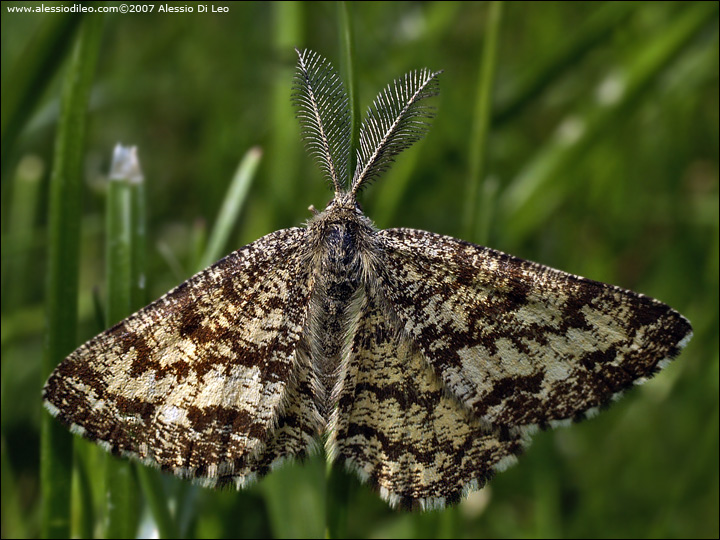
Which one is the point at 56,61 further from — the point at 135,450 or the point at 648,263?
the point at 648,263

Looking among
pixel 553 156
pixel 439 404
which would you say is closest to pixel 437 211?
pixel 553 156

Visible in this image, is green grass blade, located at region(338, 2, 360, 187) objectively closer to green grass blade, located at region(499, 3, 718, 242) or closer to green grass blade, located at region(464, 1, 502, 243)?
green grass blade, located at region(464, 1, 502, 243)

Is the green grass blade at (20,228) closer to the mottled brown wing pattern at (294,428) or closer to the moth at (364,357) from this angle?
the moth at (364,357)

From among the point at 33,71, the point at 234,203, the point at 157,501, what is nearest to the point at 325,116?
the point at 234,203

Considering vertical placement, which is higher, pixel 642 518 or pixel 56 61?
pixel 56 61

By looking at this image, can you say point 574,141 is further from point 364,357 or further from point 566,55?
point 364,357
